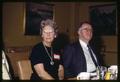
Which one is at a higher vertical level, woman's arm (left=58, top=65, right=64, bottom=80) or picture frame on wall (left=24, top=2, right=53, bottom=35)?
picture frame on wall (left=24, top=2, right=53, bottom=35)

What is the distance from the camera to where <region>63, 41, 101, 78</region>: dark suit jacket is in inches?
87.7

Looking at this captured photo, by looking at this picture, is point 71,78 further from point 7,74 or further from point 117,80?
point 7,74

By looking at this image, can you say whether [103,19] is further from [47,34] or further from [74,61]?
[47,34]

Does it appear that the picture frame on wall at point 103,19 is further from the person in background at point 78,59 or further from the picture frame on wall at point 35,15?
the picture frame on wall at point 35,15

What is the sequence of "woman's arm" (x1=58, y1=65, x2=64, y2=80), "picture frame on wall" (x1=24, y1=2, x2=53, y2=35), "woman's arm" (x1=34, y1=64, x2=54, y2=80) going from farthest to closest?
"picture frame on wall" (x1=24, y1=2, x2=53, y2=35) < "woman's arm" (x1=58, y1=65, x2=64, y2=80) < "woman's arm" (x1=34, y1=64, x2=54, y2=80)

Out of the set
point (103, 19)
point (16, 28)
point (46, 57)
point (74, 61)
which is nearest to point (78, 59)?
point (74, 61)

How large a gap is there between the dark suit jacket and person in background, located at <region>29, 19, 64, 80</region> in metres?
0.10

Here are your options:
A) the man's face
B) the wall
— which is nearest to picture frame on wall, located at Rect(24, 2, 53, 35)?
the wall

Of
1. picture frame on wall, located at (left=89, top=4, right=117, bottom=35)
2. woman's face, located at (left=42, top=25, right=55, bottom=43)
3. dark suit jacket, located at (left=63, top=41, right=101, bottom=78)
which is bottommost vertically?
dark suit jacket, located at (left=63, top=41, right=101, bottom=78)

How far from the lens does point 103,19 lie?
2.55 metres

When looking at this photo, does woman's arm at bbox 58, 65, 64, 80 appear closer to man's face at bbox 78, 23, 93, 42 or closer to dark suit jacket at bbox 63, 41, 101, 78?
dark suit jacket at bbox 63, 41, 101, 78

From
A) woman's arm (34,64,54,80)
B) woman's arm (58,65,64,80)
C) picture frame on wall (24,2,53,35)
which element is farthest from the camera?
picture frame on wall (24,2,53,35)

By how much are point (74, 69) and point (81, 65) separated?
0.06m

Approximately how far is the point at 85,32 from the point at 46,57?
0.48 m
